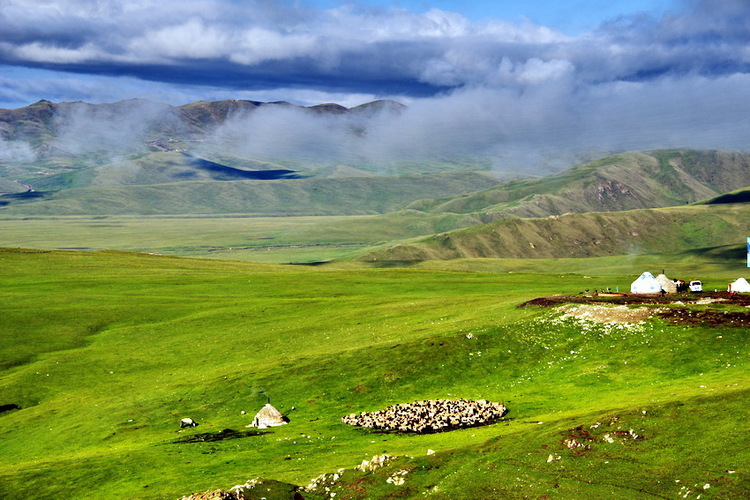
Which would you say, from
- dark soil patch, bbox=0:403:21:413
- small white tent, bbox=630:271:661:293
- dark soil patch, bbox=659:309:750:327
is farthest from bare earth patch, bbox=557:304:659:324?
dark soil patch, bbox=0:403:21:413

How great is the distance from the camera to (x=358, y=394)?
175 ft

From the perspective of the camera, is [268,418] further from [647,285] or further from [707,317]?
[647,285]

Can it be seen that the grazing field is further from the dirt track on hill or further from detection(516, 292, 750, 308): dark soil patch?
detection(516, 292, 750, 308): dark soil patch

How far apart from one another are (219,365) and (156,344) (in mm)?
14561

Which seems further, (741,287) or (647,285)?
(647,285)

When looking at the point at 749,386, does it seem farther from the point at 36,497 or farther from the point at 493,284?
the point at 493,284

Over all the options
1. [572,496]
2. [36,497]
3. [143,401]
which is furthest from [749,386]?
[143,401]

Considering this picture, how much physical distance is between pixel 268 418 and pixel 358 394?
757 centimetres

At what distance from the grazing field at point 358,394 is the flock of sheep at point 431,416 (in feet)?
3.72

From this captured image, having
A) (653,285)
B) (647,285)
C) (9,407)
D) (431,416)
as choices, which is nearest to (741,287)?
(653,285)

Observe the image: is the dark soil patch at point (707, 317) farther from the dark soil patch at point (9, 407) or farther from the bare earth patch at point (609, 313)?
the dark soil patch at point (9, 407)

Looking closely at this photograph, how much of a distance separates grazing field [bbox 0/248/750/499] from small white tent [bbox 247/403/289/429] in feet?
4.17

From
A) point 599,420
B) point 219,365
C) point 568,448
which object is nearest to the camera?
point 568,448

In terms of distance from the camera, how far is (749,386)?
119 feet
